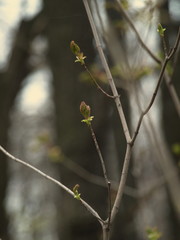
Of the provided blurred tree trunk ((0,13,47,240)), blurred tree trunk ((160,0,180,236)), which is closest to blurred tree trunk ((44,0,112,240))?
blurred tree trunk ((160,0,180,236))

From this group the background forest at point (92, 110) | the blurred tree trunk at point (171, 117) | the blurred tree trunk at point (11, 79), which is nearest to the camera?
the background forest at point (92, 110)

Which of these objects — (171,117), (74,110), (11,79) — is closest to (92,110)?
(74,110)

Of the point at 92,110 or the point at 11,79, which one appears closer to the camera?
the point at 92,110

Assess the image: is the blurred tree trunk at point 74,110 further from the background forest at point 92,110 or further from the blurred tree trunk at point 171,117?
the blurred tree trunk at point 171,117

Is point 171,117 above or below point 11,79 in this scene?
below

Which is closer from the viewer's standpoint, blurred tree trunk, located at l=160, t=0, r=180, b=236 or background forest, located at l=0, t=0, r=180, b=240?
background forest, located at l=0, t=0, r=180, b=240

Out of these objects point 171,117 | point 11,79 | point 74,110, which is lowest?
point 171,117

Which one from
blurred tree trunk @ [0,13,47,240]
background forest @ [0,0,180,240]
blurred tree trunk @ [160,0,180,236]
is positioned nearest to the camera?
background forest @ [0,0,180,240]

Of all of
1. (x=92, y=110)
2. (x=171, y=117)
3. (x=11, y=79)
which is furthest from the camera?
(x=11, y=79)

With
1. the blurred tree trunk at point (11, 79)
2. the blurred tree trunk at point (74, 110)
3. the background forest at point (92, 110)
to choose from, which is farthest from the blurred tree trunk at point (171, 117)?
the blurred tree trunk at point (11, 79)

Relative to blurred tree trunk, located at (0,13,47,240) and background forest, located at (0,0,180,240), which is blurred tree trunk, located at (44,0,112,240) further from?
blurred tree trunk, located at (0,13,47,240)

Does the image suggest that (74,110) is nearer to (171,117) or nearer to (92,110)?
(92,110)

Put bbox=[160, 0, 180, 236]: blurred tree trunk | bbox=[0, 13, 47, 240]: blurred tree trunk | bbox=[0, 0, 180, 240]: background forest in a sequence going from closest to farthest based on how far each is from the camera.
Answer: bbox=[0, 0, 180, 240]: background forest
bbox=[160, 0, 180, 236]: blurred tree trunk
bbox=[0, 13, 47, 240]: blurred tree trunk

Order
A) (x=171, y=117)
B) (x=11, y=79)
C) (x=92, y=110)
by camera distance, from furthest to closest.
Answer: (x=11, y=79), (x=171, y=117), (x=92, y=110)
